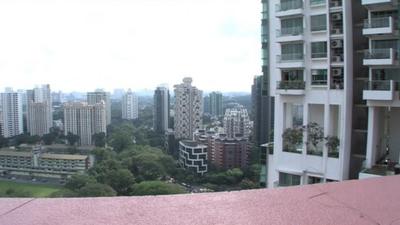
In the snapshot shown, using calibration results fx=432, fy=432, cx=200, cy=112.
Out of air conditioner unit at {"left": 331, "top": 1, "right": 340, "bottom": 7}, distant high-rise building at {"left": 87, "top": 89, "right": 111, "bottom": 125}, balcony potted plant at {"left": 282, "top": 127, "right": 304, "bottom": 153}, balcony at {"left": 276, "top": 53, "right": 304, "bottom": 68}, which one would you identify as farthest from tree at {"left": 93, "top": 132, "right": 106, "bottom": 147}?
air conditioner unit at {"left": 331, "top": 1, "right": 340, "bottom": 7}

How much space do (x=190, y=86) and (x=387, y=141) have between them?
63.6 feet

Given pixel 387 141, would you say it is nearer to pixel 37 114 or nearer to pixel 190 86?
pixel 190 86

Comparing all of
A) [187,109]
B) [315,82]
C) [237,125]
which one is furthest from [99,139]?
[315,82]

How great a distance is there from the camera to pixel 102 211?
34.0 inches

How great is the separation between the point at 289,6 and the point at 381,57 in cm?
→ 253

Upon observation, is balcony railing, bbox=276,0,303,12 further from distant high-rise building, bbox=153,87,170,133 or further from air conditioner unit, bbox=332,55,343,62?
distant high-rise building, bbox=153,87,170,133

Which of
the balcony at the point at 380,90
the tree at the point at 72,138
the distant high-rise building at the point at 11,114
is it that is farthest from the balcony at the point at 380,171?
the distant high-rise building at the point at 11,114

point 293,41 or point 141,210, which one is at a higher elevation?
point 293,41

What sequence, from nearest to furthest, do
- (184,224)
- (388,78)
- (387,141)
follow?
(184,224), (388,78), (387,141)

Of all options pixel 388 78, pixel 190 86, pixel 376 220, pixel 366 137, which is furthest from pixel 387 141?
pixel 190 86

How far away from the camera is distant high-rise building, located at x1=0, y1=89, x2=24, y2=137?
31.1 meters

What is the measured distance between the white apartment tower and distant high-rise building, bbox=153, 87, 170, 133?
2276 centimetres

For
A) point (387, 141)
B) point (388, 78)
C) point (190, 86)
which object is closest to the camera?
point (388, 78)

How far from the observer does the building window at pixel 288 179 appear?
1078 cm
